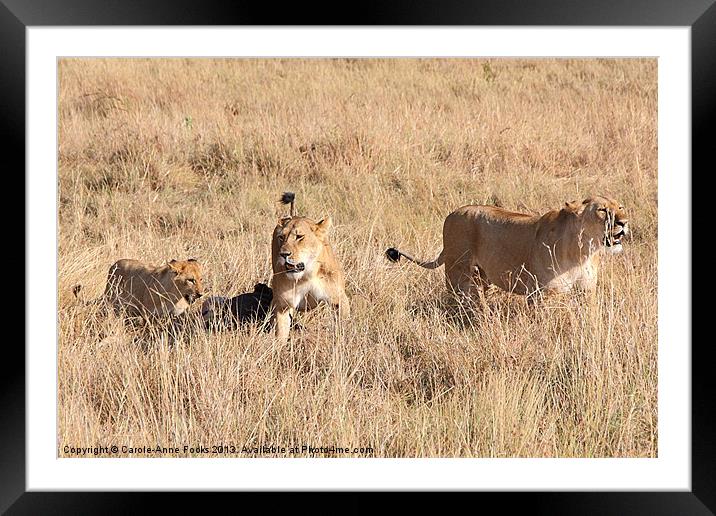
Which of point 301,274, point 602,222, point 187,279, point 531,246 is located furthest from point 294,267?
point 602,222

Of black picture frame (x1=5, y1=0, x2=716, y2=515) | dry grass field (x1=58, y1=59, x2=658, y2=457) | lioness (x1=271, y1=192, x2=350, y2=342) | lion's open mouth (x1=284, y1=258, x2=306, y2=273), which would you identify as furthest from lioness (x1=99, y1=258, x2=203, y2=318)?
black picture frame (x1=5, y1=0, x2=716, y2=515)

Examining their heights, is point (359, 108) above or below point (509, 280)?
above

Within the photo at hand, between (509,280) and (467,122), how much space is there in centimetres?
465

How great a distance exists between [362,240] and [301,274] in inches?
76.8

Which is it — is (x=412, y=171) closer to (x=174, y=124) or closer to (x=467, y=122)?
(x=467, y=122)

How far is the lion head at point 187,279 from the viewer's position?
5543 millimetres

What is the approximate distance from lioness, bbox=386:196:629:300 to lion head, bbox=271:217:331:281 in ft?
2.28

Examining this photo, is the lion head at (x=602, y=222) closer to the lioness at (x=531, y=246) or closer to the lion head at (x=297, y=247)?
the lioness at (x=531, y=246)

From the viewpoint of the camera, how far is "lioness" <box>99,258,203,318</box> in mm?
5555

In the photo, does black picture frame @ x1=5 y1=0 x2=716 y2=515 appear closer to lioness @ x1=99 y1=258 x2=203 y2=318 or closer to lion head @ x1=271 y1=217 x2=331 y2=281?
lion head @ x1=271 y1=217 x2=331 y2=281

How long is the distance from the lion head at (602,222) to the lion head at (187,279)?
2148mm
